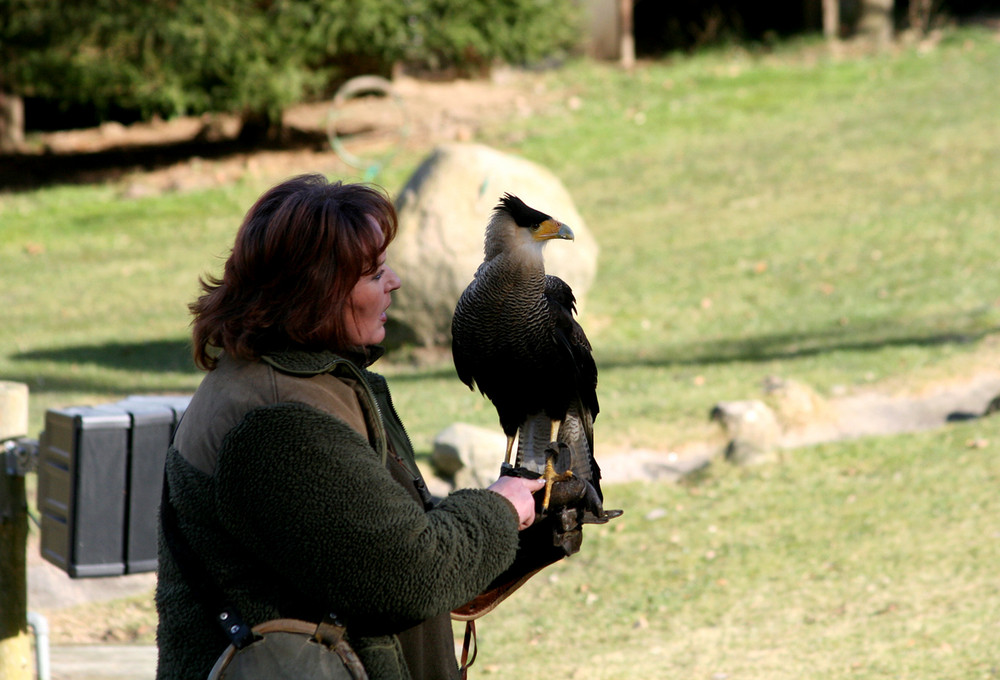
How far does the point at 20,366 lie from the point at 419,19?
8.70 m

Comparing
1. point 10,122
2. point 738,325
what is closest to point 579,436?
point 738,325

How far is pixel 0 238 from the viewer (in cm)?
1402

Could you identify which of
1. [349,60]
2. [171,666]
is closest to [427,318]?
[171,666]

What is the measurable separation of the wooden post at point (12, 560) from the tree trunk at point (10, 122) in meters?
15.5

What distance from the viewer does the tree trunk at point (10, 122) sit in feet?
57.4

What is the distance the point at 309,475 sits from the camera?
1851mm

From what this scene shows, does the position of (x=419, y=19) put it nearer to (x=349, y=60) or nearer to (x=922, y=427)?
(x=349, y=60)

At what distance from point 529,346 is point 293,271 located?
4.23 ft

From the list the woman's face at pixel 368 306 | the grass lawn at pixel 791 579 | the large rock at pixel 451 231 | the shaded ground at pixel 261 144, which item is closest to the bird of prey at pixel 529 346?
the woman's face at pixel 368 306

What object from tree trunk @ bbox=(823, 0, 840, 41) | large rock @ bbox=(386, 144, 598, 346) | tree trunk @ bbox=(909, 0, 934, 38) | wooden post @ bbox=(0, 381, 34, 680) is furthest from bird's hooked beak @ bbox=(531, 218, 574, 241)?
tree trunk @ bbox=(909, 0, 934, 38)

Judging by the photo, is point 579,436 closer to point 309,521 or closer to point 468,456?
→ point 309,521

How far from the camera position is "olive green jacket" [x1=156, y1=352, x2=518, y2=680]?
185 cm

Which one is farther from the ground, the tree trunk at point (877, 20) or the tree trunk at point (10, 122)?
the tree trunk at point (877, 20)

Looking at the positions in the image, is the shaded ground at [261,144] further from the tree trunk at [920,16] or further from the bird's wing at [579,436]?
the bird's wing at [579,436]
